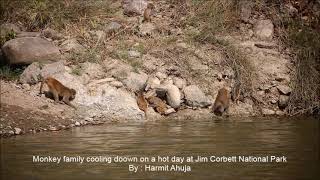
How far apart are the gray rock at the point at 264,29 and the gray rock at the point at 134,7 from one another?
3.04m

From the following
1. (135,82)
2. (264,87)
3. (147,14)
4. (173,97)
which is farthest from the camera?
(147,14)

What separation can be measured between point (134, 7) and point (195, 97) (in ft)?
12.9

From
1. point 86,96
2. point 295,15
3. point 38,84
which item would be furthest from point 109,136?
point 295,15

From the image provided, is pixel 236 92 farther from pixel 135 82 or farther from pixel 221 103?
pixel 135 82

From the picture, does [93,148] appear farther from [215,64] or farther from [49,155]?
[215,64]

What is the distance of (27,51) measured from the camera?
37.8 ft

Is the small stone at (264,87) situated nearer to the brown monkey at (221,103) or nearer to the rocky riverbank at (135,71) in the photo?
the rocky riverbank at (135,71)

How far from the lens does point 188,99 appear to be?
1104 cm

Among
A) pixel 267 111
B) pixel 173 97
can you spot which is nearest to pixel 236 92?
pixel 267 111

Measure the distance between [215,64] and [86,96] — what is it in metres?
3.25

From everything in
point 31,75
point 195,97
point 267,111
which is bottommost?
point 267,111

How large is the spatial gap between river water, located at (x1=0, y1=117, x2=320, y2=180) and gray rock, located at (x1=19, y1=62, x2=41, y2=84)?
228 centimetres

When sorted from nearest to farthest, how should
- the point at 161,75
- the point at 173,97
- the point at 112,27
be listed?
the point at 173,97 → the point at 161,75 → the point at 112,27

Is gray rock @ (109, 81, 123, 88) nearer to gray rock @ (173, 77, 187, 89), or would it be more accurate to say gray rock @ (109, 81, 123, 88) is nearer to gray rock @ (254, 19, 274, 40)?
gray rock @ (173, 77, 187, 89)
